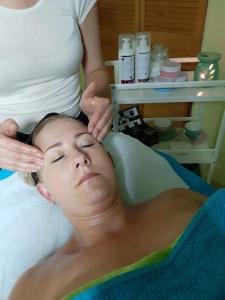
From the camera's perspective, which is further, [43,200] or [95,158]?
[43,200]

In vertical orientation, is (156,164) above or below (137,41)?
below

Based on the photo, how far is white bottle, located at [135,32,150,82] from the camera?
1.28 m

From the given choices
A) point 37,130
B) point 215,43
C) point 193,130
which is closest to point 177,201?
point 37,130

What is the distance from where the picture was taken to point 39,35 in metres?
0.86

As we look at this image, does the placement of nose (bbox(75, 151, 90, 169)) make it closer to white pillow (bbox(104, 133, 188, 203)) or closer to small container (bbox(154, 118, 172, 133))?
white pillow (bbox(104, 133, 188, 203))

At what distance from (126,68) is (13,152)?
78cm

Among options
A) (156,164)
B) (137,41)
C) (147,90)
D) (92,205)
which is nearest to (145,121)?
(147,90)

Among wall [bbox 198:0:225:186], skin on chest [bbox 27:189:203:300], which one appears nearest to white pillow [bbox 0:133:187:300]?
skin on chest [bbox 27:189:203:300]

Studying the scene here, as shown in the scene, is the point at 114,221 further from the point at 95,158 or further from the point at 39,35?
the point at 39,35

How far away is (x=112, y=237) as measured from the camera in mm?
775

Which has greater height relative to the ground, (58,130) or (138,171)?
(58,130)

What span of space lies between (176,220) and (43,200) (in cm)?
43

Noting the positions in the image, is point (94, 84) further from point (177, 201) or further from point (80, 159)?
point (177, 201)

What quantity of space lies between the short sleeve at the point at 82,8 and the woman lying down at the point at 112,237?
1.13 feet
